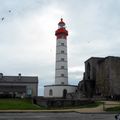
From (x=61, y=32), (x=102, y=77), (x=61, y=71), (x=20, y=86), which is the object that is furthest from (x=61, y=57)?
(x=20, y=86)

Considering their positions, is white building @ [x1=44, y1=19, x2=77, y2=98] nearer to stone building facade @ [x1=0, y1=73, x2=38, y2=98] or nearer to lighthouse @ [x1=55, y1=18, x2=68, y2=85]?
lighthouse @ [x1=55, y1=18, x2=68, y2=85]

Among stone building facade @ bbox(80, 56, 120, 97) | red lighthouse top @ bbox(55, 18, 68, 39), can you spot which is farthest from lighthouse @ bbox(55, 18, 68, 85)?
stone building facade @ bbox(80, 56, 120, 97)

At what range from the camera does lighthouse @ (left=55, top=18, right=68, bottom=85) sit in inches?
2918

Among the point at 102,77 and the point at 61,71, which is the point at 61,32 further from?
the point at 102,77

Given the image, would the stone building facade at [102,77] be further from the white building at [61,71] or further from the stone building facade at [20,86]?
the stone building facade at [20,86]

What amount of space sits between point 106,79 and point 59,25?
1862cm

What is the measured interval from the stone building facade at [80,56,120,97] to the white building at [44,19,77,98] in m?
3.63

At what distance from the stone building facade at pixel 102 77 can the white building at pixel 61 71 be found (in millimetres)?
3635

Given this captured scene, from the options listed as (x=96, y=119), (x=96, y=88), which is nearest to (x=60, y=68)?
(x=96, y=88)

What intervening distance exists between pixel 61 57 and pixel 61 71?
10.2 ft

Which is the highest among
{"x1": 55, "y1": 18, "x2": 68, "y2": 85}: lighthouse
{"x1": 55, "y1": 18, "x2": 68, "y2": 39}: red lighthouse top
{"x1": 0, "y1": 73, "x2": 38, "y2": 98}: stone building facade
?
{"x1": 55, "y1": 18, "x2": 68, "y2": 39}: red lighthouse top

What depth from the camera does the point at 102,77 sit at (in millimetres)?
68750

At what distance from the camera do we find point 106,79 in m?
66.6

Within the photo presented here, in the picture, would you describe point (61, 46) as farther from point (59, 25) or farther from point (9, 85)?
point (9, 85)
